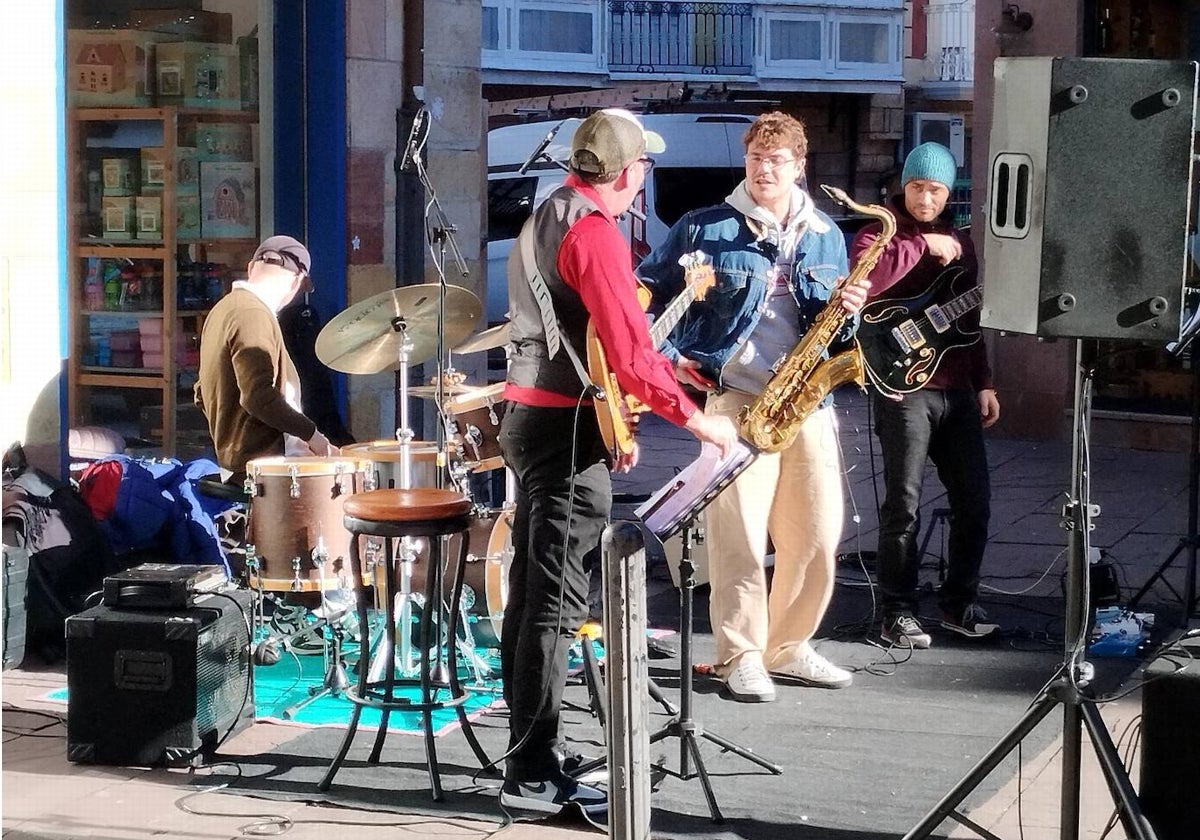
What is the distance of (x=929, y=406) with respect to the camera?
629 centimetres

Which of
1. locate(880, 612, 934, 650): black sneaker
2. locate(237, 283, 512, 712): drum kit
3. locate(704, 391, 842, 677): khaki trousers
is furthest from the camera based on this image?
locate(880, 612, 934, 650): black sneaker

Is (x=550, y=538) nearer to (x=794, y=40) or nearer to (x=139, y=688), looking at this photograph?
(x=139, y=688)

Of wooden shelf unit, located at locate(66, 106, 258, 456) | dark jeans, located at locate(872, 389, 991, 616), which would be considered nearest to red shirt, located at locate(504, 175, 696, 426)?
dark jeans, located at locate(872, 389, 991, 616)

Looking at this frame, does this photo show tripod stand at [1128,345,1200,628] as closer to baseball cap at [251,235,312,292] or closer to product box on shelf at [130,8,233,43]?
baseball cap at [251,235,312,292]

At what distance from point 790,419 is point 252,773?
79.1 inches

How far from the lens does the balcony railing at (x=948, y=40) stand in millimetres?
27594

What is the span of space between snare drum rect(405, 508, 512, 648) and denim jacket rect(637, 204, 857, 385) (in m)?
0.95

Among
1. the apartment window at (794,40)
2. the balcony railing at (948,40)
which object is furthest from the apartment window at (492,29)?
the balcony railing at (948,40)

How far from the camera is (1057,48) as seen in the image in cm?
1130

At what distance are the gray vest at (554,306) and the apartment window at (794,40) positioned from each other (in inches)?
986

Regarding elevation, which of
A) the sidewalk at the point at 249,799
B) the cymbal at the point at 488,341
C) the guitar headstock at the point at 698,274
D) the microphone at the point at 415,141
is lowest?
the sidewalk at the point at 249,799

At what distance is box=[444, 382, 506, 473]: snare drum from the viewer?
6188 mm

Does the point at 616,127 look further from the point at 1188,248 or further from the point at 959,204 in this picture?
the point at 959,204

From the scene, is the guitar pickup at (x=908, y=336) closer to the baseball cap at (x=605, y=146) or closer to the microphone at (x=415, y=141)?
the microphone at (x=415, y=141)
